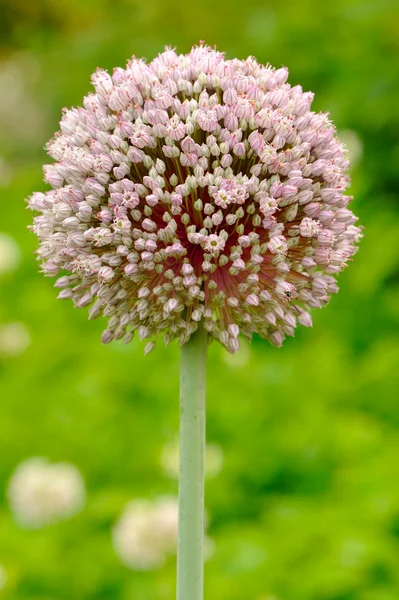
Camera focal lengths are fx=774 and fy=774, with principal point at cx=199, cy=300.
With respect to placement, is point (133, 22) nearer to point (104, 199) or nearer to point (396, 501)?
point (396, 501)

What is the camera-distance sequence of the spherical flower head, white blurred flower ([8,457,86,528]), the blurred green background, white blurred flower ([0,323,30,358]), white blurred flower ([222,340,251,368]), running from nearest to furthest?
the spherical flower head < the blurred green background < white blurred flower ([8,457,86,528]) < white blurred flower ([222,340,251,368]) < white blurred flower ([0,323,30,358])

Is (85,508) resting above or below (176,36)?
below

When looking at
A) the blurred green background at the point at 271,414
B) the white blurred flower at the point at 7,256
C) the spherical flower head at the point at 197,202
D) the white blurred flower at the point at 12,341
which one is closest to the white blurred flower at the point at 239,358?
the blurred green background at the point at 271,414

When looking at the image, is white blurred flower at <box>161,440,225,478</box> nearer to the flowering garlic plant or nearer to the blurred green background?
the blurred green background

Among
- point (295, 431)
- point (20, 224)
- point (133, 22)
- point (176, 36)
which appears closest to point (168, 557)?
point (295, 431)

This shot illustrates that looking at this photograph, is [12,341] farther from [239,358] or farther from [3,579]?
[3,579]

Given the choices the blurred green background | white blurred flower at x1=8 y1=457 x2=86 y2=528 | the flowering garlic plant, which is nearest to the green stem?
the flowering garlic plant

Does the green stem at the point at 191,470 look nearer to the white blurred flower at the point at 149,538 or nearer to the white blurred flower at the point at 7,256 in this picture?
the white blurred flower at the point at 149,538
